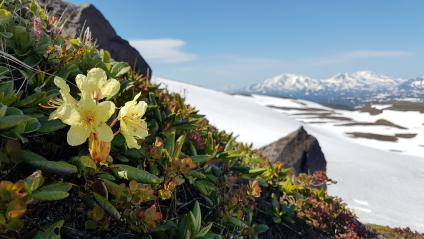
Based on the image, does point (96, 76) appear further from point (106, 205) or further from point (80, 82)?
point (106, 205)

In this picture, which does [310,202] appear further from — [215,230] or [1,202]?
[1,202]

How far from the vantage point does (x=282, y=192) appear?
5.80 metres

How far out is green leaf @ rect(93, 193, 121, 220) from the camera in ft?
8.33

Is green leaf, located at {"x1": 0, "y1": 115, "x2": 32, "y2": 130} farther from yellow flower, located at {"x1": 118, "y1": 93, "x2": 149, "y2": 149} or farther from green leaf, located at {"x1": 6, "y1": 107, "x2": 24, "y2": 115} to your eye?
yellow flower, located at {"x1": 118, "y1": 93, "x2": 149, "y2": 149}

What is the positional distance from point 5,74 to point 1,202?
1.50m

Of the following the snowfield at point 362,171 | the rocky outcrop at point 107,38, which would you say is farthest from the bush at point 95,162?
the rocky outcrop at point 107,38

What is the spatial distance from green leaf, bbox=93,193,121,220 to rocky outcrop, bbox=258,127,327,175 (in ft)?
48.1

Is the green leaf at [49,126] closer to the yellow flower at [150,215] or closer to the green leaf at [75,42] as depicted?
the yellow flower at [150,215]

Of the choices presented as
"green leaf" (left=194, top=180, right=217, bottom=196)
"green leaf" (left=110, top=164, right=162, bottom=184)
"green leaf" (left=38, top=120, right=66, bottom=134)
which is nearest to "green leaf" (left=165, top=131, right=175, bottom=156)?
"green leaf" (left=194, top=180, right=217, bottom=196)

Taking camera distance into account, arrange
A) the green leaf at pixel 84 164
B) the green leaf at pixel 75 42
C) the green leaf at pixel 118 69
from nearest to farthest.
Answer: the green leaf at pixel 84 164
the green leaf at pixel 118 69
the green leaf at pixel 75 42

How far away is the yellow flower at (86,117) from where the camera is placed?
1.91 m

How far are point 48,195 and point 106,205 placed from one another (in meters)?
0.48

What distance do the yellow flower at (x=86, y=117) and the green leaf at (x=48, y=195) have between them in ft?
1.25

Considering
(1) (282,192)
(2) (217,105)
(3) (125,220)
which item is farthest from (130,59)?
(2) (217,105)
